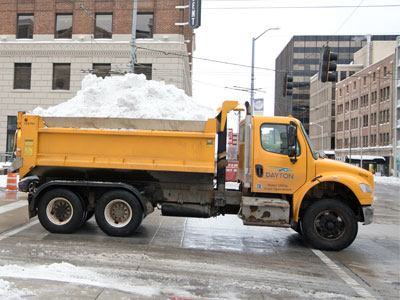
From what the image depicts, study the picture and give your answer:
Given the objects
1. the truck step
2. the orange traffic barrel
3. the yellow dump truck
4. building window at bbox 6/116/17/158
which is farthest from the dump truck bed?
building window at bbox 6/116/17/158

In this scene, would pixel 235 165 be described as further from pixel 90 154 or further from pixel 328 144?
pixel 328 144

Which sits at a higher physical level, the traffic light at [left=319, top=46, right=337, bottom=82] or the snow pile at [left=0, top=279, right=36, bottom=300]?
the traffic light at [left=319, top=46, right=337, bottom=82]

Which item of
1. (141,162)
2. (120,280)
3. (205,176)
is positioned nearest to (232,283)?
(120,280)

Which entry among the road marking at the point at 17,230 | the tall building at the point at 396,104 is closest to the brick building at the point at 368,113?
the tall building at the point at 396,104

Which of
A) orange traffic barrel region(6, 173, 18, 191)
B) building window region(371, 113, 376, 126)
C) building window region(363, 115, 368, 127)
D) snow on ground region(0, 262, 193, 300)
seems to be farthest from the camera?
building window region(363, 115, 368, 127)

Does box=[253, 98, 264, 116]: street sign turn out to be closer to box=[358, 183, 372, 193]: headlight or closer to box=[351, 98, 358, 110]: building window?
box=[358, 183, 372, 193]: headlight

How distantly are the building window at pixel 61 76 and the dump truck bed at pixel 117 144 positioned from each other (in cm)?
2035

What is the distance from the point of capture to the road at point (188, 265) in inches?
184

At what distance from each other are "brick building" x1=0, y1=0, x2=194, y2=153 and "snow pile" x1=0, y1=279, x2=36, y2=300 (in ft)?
70.9

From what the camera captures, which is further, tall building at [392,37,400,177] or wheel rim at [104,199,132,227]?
tall building at [392,37,400,177]

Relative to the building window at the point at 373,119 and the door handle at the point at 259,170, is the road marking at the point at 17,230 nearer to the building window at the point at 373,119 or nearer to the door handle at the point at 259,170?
the door handle at the point at 259,170

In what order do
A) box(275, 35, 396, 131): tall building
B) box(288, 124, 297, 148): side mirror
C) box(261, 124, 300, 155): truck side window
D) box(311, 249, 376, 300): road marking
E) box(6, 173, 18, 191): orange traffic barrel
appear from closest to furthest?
box(311, 249, 376, 300): road marking
box(288, 124, 297, 148): side mirror
box(261, 124, 300, 155): truck side window
box(6, 173, 18, 191): orange traffic barrel
box(275, 35, 396, 131): tall building

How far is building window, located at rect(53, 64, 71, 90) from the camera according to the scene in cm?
2642

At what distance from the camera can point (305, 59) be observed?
119 m
